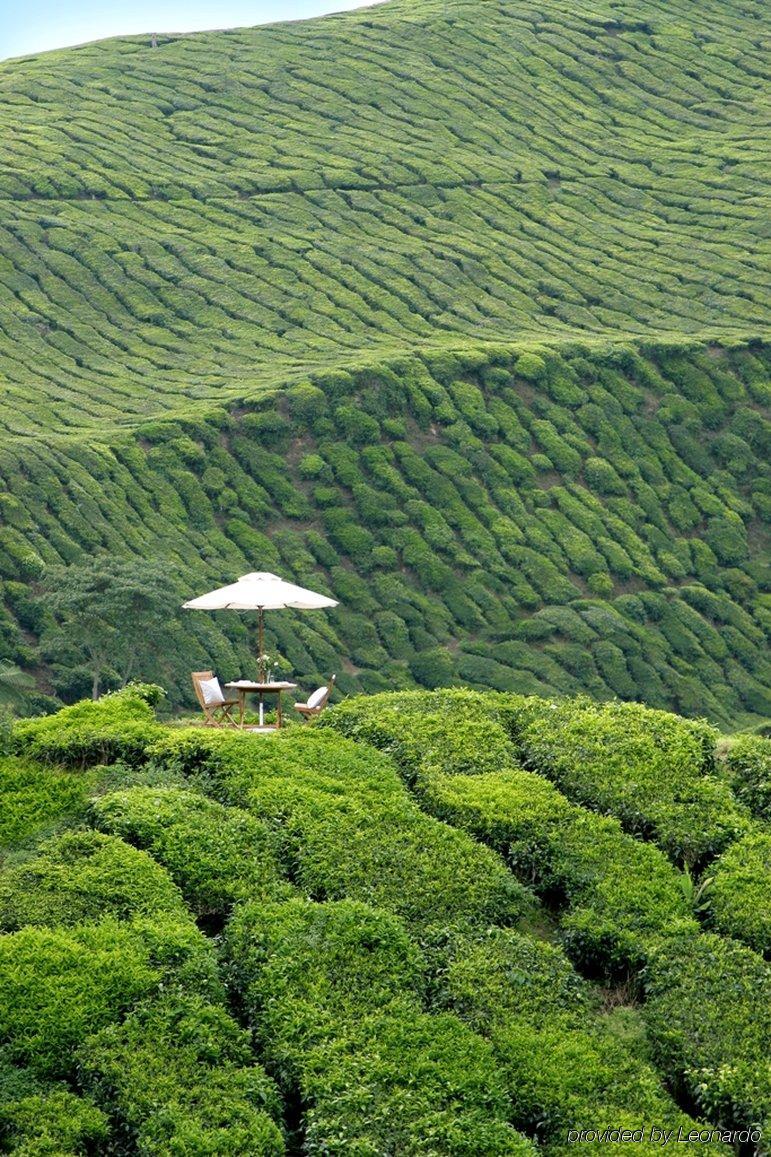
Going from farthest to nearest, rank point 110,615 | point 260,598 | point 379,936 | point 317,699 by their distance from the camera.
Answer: point 110,615
point 260,598
point 317,699
point 379,936

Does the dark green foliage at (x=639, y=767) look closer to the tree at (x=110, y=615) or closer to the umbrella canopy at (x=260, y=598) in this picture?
the umbrella canopy at (x=260, y=598)

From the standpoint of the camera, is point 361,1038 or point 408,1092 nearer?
point 408,1092

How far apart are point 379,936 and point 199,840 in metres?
1.58

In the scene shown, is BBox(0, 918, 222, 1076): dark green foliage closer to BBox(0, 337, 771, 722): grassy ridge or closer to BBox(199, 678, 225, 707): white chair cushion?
BBox(199, 678, 225, 707): white chair cushion

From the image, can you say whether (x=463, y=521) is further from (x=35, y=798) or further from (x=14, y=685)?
(x=35, y=798)

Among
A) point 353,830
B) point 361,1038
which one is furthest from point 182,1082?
point 353,830

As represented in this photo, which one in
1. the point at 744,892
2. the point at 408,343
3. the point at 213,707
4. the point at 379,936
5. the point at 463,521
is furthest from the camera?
the point at 408,343

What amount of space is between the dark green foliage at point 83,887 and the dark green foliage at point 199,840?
18cm

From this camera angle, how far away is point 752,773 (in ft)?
42.3

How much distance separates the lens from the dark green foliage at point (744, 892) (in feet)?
36.2

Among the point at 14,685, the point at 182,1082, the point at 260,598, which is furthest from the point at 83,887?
the point at 14,685

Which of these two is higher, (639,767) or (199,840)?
(199,840)

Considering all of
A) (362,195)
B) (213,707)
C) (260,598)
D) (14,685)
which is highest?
(260,598)

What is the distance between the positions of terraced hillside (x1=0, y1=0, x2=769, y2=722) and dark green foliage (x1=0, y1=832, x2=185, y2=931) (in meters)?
21.5
